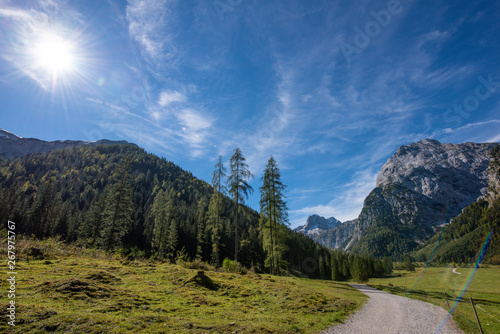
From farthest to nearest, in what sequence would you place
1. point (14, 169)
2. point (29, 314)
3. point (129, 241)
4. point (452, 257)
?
point (452, 257) < point (14, 169) < point (129, 241) < point (29, 314)

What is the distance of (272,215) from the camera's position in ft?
100

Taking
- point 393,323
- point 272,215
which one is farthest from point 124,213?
point 393,323

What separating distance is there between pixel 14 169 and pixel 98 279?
8100 inches

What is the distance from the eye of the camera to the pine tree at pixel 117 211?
1231 inches

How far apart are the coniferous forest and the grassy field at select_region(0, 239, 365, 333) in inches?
496

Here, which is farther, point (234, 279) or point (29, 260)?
point (234, 279)

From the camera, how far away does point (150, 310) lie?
8555mm

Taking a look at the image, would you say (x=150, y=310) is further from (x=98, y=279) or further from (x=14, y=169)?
(x=14, y=169)

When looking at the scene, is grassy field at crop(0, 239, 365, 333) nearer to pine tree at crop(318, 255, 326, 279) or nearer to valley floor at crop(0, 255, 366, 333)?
valley floor at crop(0, 255, 366, 333)

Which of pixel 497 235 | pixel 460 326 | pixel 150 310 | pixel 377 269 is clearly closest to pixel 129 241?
pixel 150 310

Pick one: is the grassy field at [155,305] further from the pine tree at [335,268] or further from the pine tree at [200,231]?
the pine tree at [335,268]

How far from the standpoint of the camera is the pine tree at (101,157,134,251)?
31.3 meters

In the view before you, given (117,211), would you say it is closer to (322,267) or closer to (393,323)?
(393,323)

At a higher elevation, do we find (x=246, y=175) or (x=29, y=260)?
(x=246, y=175)
